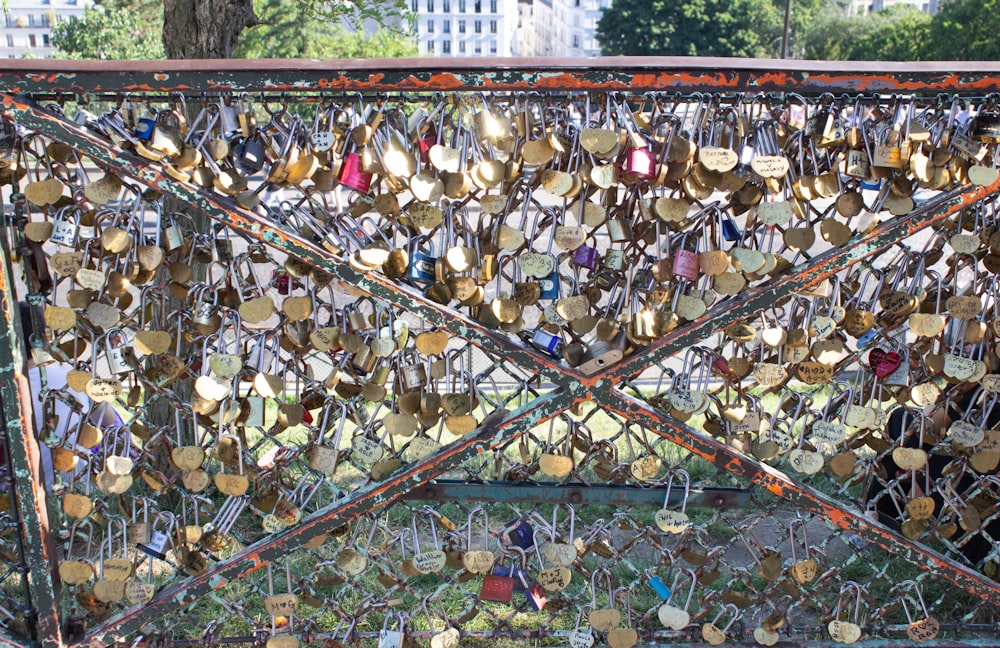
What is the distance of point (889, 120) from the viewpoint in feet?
6.56

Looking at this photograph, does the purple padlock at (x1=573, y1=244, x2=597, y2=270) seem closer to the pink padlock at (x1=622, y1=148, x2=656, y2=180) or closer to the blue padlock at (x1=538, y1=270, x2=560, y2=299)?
the blue padlock at (x1=538, y1=270, x2=560, y2=299)

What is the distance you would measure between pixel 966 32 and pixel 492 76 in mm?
38246

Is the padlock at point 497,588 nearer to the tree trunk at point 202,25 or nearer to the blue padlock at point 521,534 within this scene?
the blue padlock at point 521,534

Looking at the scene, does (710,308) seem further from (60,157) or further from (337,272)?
(60,157)

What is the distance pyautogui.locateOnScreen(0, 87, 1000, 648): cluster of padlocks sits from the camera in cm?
197

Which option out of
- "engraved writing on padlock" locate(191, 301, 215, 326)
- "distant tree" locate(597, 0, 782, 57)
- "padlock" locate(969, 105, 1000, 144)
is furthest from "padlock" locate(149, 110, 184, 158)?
"distant tree" locate(597, 0, 782, 57)

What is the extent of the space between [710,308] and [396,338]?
32.2 inches

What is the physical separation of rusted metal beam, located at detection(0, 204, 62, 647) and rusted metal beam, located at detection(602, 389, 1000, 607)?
1.46 meters

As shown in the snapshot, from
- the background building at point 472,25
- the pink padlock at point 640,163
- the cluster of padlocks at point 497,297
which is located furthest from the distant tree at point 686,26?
the pink padlock at point 640,163

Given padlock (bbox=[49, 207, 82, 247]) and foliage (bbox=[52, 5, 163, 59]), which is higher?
foliage (bbox=[52, 5, 163, 59])

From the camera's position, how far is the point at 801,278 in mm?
2010

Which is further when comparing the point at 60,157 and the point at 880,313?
the point at 880,313

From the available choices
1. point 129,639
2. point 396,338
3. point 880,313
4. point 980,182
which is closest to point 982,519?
point 880,313

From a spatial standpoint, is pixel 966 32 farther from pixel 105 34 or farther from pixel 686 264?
pixel 686 264
